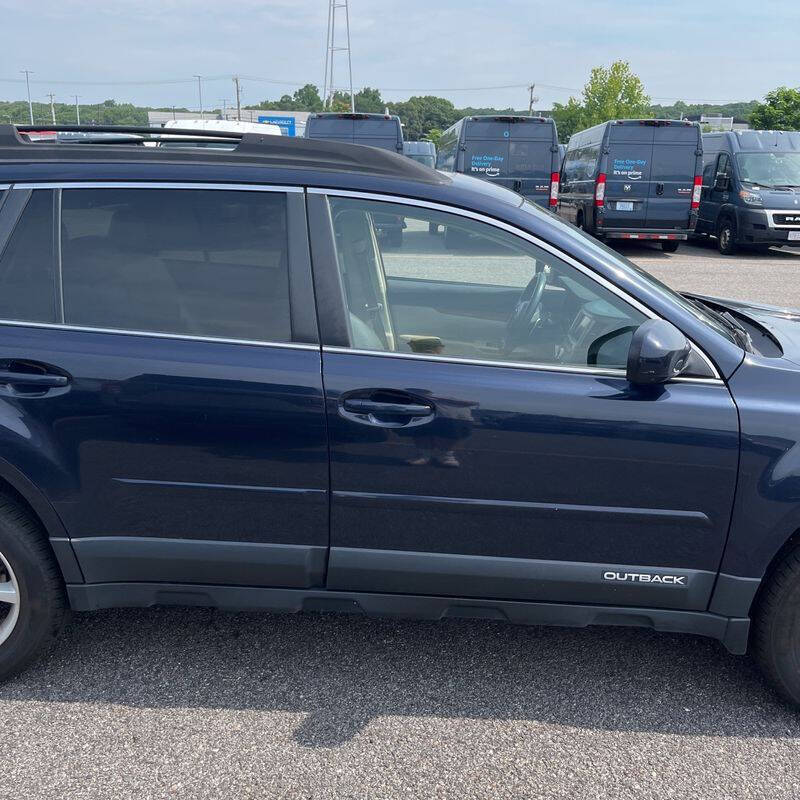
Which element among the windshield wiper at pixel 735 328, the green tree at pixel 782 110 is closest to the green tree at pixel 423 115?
the green tree at pixel 782 110

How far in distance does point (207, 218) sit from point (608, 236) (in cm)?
1448

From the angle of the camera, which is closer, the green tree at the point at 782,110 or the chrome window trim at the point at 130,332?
the chrome window trim at the point at 130,332

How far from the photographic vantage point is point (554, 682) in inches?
115

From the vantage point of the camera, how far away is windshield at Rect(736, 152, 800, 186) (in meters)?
15.8

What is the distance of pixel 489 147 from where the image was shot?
16.0 meters

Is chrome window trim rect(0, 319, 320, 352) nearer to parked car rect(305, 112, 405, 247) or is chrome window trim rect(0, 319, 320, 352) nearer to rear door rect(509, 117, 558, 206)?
rear door rect(509, 117, 558, 206)

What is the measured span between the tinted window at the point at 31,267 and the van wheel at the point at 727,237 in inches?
610

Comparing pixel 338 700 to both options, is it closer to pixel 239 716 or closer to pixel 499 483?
pixel 239 716

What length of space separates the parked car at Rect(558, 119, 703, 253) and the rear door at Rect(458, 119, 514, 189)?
5.57 ft

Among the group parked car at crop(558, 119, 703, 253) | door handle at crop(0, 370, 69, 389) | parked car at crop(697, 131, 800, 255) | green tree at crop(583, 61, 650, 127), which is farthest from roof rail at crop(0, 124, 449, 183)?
green tree at crop(583, 61, 650, 127)

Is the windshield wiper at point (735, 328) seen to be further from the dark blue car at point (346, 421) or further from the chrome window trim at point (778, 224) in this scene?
the chrome window trim at point (778, 224)

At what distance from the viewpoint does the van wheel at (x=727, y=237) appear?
16.1 meters

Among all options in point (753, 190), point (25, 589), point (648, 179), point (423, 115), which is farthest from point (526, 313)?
point (423, 115)

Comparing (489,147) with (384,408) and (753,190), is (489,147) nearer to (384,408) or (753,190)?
(753,190)
